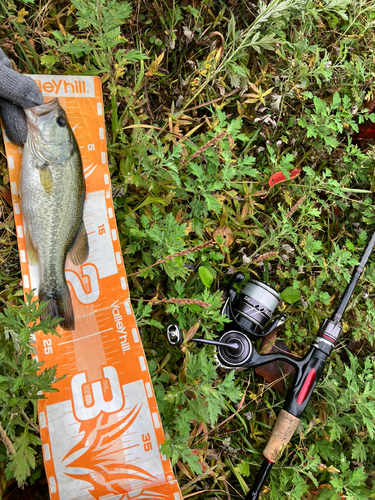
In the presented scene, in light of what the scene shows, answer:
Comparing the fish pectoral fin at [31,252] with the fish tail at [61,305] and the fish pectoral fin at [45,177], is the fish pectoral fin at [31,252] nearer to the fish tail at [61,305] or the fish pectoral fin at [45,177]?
the fish tail at [61,305]

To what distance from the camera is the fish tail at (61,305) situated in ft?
8.13

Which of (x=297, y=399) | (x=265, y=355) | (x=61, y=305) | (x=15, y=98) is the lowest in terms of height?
(x=297, y=399)

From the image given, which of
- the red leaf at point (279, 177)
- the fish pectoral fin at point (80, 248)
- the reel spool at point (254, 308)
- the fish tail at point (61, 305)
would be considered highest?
the red leaf at point (279, 177)

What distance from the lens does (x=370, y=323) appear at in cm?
319

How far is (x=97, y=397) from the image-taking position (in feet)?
8.18

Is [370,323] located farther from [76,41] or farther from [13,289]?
[76,41]

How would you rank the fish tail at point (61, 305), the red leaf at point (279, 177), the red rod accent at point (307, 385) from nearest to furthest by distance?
1. the fish tail at point (61, 305)
2. the red rod accent at point (307, 385)
3. the red leaf at point (279, 177)

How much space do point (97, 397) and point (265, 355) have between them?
1282 millimetres

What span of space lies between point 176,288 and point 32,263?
1.05m

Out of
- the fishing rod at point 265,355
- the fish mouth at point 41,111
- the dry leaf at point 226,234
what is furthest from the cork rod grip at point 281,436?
the fish mouth at point 41,111

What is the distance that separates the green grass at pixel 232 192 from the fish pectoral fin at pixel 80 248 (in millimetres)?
299

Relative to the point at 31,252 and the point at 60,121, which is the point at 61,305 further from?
the point at 60,121

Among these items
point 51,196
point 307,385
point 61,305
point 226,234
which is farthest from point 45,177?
point 307,385

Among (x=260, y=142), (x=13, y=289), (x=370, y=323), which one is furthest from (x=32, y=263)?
(x=370, y=323)
